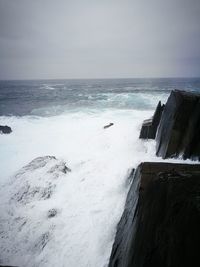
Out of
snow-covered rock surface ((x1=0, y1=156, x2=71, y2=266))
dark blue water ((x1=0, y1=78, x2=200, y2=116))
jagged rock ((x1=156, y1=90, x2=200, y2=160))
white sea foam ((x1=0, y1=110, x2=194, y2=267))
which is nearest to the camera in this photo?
white sea foam ((x1=0, y1=110, x2=194, y2=267))

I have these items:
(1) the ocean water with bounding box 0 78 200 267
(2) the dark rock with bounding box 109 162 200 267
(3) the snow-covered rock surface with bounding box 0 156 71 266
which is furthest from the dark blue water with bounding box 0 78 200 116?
(2) the dark rock with bounding box 109 162 200 267

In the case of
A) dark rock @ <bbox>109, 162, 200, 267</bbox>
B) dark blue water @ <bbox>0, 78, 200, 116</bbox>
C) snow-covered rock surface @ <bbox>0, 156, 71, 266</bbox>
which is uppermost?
dark rock @ <bbox>109, 162, 200, 267</bbox>

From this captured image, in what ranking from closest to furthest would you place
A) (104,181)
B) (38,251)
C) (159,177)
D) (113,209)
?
(159,177), (38,251), (113,209), (104,181)

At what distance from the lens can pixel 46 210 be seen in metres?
5.52

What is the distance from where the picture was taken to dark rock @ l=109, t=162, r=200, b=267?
1921 millimetres

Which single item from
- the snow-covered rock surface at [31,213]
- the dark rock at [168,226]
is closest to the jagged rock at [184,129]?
the dark rock at [168,226]

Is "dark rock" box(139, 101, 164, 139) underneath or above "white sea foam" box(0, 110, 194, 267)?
above

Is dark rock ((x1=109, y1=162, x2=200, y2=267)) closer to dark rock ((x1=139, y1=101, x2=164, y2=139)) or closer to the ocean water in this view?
the ocean water

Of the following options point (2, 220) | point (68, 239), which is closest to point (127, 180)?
point (68, 239)

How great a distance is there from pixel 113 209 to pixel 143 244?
108 inches

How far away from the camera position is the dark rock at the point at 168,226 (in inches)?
→ 75.6

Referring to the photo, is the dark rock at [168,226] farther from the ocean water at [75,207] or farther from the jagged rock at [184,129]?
the jagged rock at [184,129]

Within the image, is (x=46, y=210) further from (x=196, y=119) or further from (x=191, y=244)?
Result: (x=196, y=119)

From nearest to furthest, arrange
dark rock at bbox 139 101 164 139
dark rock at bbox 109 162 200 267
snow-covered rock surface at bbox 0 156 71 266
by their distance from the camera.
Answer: dark rock at bbox 109 162 200 267 → snow-covered rock surface at bbox 0 156 71 266 → dark rock at bbox 139 101 164 139
